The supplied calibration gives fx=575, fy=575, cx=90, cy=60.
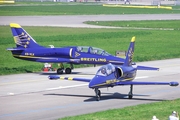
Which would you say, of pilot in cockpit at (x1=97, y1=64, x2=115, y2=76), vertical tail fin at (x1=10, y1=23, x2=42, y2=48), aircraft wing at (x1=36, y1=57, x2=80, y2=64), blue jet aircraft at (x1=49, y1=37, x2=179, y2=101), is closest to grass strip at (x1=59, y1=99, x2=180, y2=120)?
blue jet aircraft at (x1=49, y1=37, x2=179, y2=101)

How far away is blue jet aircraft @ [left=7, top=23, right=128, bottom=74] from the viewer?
42.4 metres

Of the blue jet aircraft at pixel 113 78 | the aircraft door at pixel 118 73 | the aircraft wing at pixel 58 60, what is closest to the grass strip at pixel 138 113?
the blue jet aircraft at pixel 113 78

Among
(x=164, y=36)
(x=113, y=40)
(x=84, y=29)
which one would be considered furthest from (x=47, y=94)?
(x=84, y=29)

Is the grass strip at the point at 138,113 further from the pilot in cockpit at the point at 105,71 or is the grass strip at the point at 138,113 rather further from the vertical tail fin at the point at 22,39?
the vertical tail fin at the point at 22,39

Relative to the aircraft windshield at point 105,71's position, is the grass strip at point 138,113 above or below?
below

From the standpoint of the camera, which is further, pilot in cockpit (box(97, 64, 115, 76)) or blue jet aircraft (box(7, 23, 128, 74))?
blue jet aircraft (box(7, 23, 128, 74))

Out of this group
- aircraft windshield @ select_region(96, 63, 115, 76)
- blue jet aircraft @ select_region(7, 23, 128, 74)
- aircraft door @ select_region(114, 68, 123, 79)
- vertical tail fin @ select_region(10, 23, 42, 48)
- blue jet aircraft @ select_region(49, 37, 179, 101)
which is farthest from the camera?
vertical tail fin @ select_region(10, 23, 42, 48)

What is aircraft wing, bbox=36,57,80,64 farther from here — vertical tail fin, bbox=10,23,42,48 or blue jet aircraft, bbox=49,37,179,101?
blue jet aircraft, bbox=49,37,179,101

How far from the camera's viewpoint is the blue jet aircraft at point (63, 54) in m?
42.4

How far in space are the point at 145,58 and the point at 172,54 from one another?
4540mm

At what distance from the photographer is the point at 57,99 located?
31875 mm

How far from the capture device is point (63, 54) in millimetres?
42906

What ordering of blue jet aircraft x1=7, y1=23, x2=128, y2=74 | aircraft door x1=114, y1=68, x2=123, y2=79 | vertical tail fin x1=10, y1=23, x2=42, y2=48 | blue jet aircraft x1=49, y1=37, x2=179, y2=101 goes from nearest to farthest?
1. blue jet aircraft x1=49, y1=37, x2=179, y2=101
2. aircraft door x1=114, y1=68, x2=123, y2=79
3. blue jet aircraft x1=7, y1=23, x2=128, y2=74
4. vertical tail fin x1=10, y1=23, x2=42, y2=48

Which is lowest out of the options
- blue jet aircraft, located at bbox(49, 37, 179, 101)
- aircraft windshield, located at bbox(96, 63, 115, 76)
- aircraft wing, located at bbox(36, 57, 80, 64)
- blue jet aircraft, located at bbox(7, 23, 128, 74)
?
aircraft wing, located at bbox(36, 57, 80, 64)
